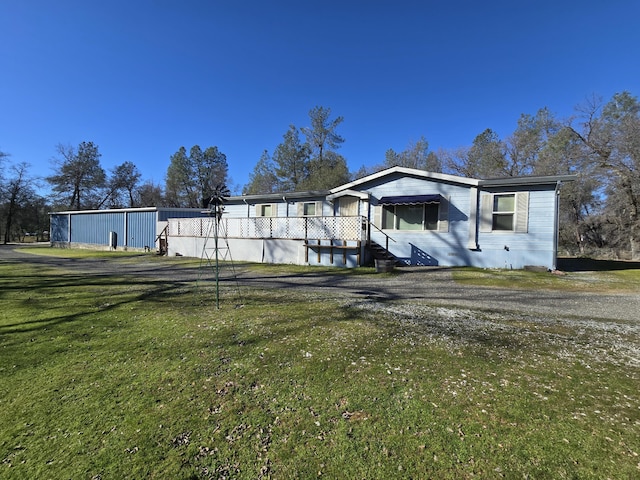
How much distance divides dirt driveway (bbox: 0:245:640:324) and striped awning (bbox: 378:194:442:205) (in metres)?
2.89

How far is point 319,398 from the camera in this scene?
2441mm

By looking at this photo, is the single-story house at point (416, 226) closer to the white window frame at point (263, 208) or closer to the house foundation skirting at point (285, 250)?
the house foundation skirting at point (285, 250)

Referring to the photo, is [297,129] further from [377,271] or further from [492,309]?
[492,309]

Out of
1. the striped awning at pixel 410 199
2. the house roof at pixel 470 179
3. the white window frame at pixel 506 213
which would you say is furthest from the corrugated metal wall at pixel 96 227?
the white window frame at pixel 506 213

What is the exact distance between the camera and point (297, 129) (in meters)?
30.3

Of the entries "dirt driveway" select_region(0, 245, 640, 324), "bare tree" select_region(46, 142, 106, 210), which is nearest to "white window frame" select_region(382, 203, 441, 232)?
"dirt driveway" select_region(0, 245, 640, 324)

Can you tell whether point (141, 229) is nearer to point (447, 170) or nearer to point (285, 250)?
point (285, 250)

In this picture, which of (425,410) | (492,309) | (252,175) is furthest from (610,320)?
(252,175)

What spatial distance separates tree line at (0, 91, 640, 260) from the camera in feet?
58.6

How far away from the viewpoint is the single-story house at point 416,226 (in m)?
10.2

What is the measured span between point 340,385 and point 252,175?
3417 cm

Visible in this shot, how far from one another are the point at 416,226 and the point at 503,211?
9.91 feet

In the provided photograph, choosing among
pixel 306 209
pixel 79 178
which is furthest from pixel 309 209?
pixel 79 178

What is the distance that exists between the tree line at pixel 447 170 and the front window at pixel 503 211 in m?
9.69
